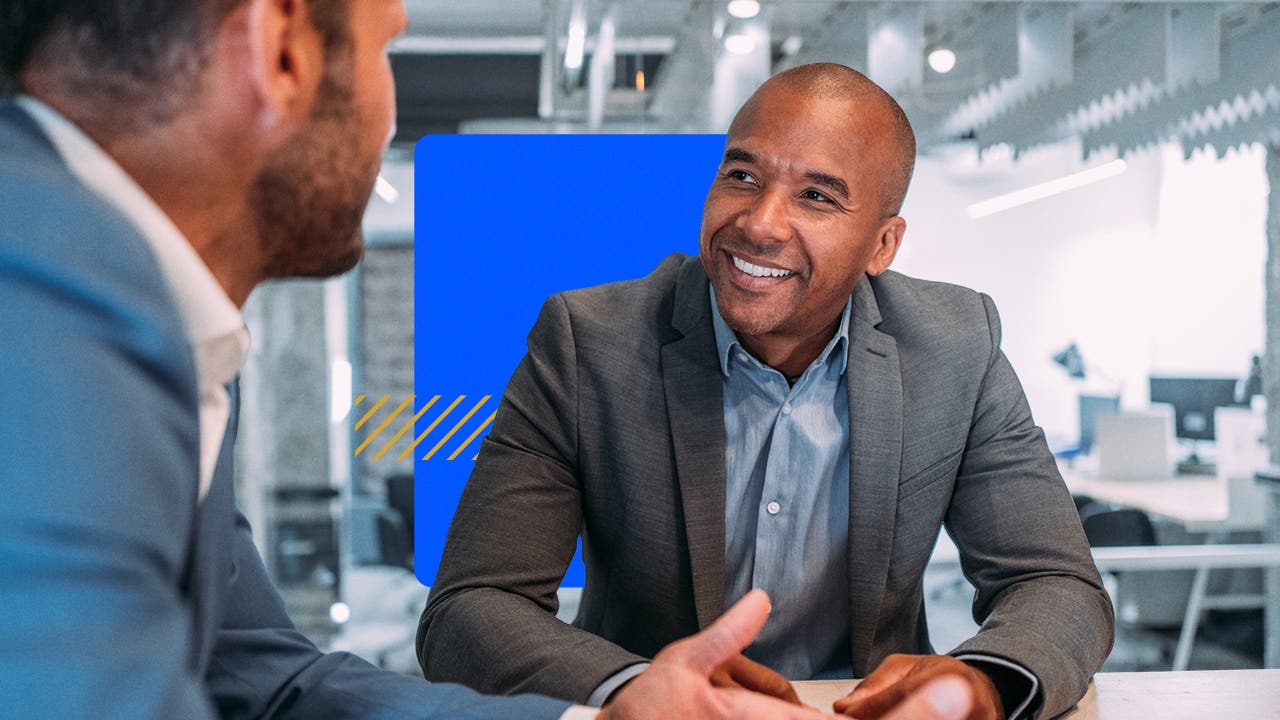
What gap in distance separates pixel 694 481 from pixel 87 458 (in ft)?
3.48

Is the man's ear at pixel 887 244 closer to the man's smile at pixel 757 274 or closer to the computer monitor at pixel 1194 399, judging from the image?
the man's smile at pixel 757 274

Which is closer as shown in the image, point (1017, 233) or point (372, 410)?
point (372, 410)

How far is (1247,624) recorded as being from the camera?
4.50m

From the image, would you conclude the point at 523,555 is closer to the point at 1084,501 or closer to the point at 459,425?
the point at 459,425

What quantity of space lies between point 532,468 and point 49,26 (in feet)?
3.07

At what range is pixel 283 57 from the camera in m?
0.65

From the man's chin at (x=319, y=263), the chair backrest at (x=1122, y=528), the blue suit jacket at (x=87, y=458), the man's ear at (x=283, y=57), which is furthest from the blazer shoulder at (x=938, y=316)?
the chair backrest at (x=1122, y=528)

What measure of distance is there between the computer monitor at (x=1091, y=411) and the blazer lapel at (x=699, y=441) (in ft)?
11.8

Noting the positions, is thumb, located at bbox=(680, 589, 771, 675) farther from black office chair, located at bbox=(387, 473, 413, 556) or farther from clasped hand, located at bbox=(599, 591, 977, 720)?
black office chair, located at bbox=(387, 473, 413, 556)

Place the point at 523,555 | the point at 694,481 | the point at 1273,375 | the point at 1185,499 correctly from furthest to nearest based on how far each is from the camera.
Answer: the point at 1185,499
the point at 1273,375
the point at 694,481
the point at 523,555

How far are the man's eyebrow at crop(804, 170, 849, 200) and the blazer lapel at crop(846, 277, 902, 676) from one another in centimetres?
27

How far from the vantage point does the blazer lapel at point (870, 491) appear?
146 cm

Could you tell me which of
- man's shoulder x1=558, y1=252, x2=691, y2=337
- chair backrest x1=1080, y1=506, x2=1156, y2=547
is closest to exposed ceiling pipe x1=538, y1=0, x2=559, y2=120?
man's shoulder x1=558, y1=252, x2=691, y2=337

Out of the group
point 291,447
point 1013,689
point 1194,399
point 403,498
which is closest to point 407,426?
point 291,447
